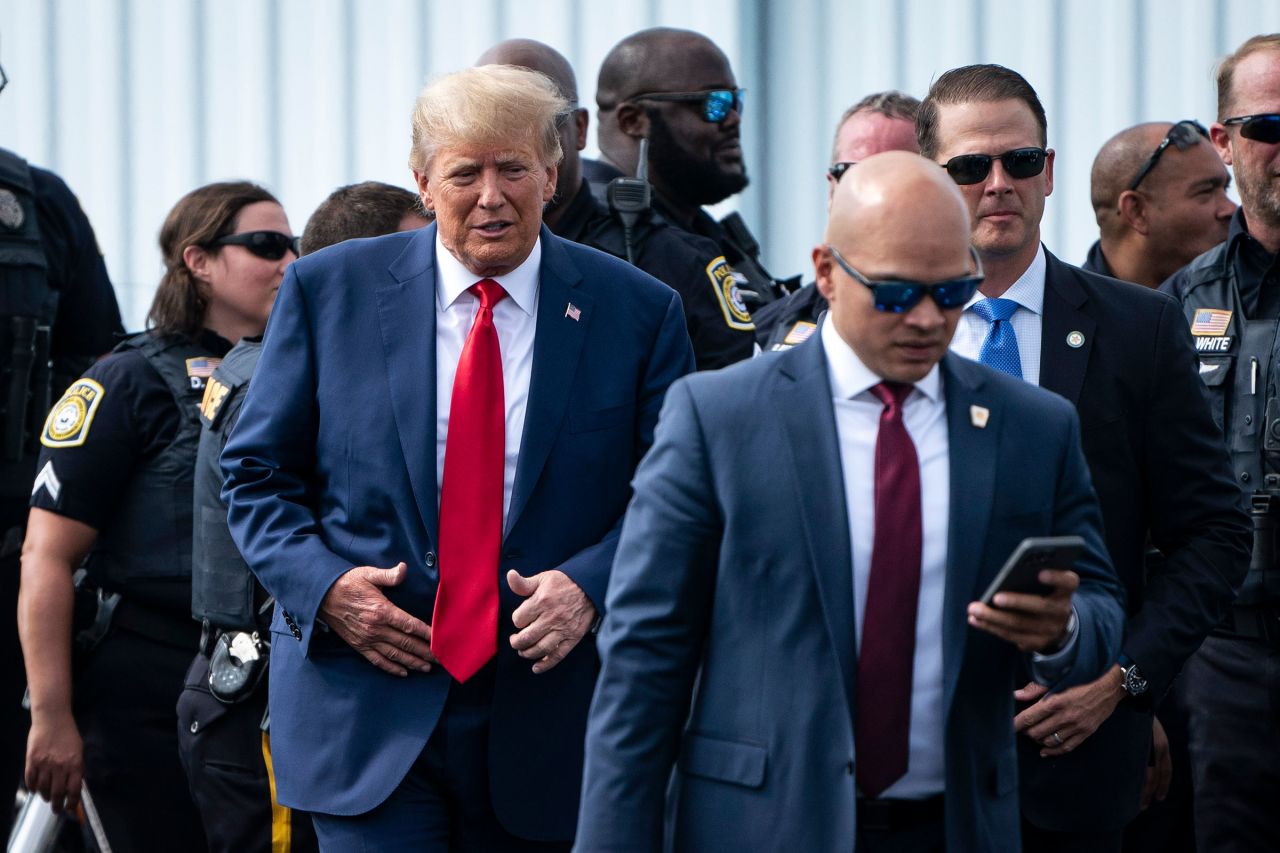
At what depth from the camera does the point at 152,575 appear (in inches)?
168

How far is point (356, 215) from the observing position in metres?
3.94

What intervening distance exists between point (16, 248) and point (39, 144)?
7.46ft

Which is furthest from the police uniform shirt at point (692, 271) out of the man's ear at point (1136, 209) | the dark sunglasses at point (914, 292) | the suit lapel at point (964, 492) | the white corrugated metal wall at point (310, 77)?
the white corrugated metal wall at point (310, 77)

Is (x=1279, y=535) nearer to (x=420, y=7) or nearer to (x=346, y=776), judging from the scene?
(x=346, y=776)

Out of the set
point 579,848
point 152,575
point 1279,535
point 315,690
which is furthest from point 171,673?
point 1279,535

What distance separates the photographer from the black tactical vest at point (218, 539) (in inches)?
148

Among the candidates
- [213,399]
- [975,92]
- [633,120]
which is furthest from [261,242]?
[975,92]

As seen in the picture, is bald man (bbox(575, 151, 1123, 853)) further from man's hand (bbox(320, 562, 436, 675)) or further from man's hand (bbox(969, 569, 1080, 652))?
man's hand (bbox(320, 562, 436, 675))

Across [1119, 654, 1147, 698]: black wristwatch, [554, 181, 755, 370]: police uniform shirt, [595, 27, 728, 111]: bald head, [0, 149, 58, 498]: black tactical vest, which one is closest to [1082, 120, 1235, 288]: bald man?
[595, 27, 728, 111]: bald head

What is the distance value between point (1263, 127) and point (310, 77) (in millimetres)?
4214

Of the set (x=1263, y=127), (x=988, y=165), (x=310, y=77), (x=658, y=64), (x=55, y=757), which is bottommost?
(x=55, y=757)

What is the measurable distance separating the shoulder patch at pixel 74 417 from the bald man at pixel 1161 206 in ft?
9.38

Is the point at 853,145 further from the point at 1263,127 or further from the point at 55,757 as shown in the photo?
the point at 55,757

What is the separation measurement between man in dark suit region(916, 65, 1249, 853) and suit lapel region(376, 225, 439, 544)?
0.94 metres
